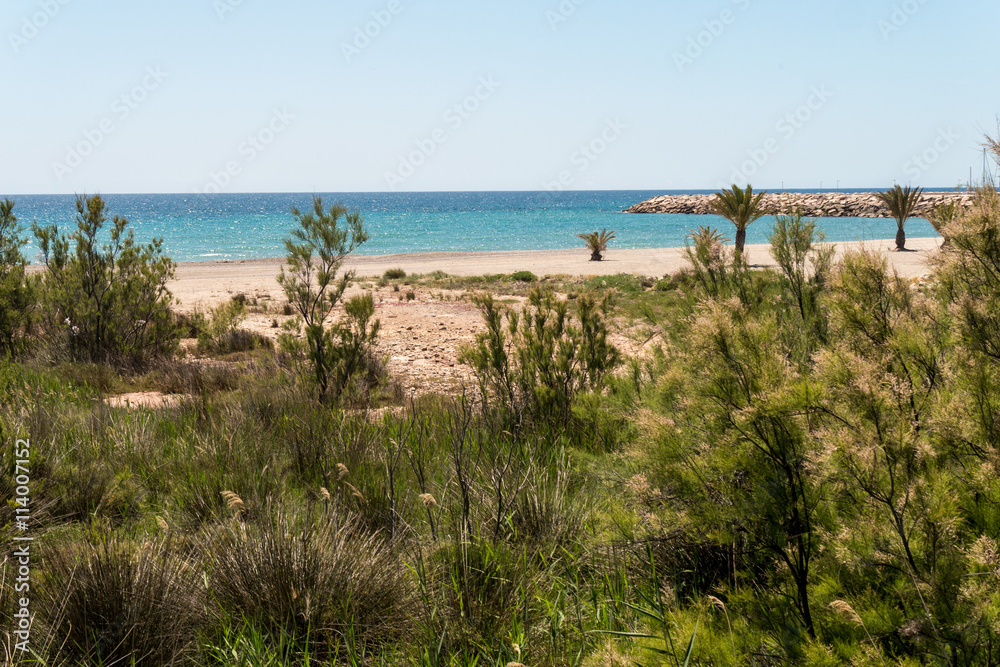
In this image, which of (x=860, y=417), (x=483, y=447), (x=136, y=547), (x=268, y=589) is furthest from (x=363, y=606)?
(x=860, y=417)

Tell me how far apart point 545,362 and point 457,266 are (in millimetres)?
25816

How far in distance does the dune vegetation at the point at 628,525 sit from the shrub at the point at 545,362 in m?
0.78

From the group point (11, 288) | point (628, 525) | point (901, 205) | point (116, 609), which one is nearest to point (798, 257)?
point (628, 525)

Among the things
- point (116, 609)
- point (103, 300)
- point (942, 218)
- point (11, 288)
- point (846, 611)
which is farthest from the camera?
point (103, 300)

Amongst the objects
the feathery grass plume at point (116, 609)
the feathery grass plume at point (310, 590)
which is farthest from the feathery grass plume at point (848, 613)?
the feathery grass plume at point (116, 609)

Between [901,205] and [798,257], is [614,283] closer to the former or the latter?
[798,257]

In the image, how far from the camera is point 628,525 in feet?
9.09

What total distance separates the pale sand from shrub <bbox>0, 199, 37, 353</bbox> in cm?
784

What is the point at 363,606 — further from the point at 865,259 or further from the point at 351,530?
the point at 865,259

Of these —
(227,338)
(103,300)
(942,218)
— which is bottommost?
(227,338)

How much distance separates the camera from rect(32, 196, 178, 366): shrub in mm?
9242

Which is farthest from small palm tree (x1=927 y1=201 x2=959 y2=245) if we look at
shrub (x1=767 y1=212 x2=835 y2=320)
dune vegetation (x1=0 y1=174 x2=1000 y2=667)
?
shrub (x1=767 y1=212 x2=835 y2=320)

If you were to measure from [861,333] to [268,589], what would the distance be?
2.58 metres

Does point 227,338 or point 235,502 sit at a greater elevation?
point 235,502
